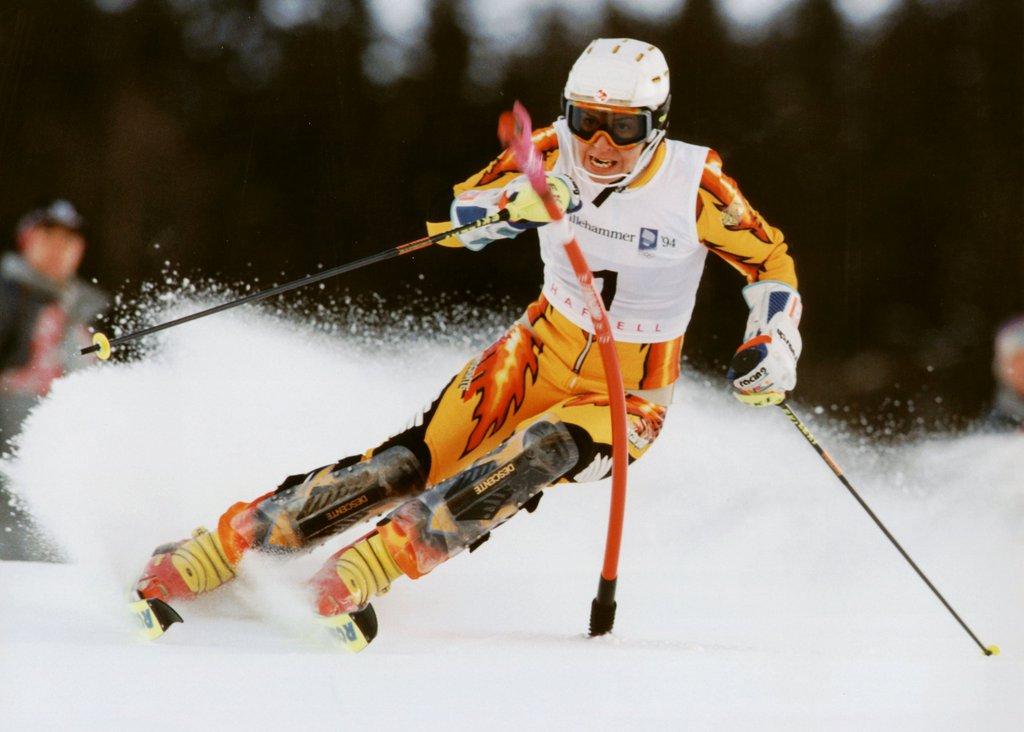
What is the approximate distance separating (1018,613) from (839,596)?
0.44 metres

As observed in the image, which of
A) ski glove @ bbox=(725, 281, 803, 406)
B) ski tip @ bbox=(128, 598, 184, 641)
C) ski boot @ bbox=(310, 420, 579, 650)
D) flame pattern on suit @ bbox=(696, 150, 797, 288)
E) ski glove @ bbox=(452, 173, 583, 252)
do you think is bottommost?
ski tip @ bbox=(128, 598, 184, 641)

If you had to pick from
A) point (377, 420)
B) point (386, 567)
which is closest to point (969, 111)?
point (377, 420)

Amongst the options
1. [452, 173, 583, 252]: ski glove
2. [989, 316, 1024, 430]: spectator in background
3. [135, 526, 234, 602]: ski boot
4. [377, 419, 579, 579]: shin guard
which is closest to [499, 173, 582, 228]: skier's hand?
[452, 173, 583, 252]: ski glove

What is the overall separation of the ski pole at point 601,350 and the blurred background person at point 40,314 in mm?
1256

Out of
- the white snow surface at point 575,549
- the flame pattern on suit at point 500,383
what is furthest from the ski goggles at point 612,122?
the white snow surface at point 575,549

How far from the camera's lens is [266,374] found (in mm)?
2773

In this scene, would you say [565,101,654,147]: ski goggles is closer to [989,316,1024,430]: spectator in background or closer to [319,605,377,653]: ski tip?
[319,605,377,653]: ski tip

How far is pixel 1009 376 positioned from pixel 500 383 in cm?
145

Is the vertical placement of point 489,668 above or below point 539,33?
below

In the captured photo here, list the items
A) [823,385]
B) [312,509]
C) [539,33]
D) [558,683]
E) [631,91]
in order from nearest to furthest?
1. [558,683]
2. [631,91]
3. [312,509]
4. [539,33]
5. [823,385]

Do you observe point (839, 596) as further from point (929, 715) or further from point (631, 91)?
point (631, 91)

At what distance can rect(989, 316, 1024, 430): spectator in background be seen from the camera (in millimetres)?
2898

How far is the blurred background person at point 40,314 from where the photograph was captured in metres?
2.75

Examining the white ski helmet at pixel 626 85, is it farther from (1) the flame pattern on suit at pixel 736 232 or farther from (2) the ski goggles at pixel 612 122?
(1) the flame pattern on suit at pixel 736 232
